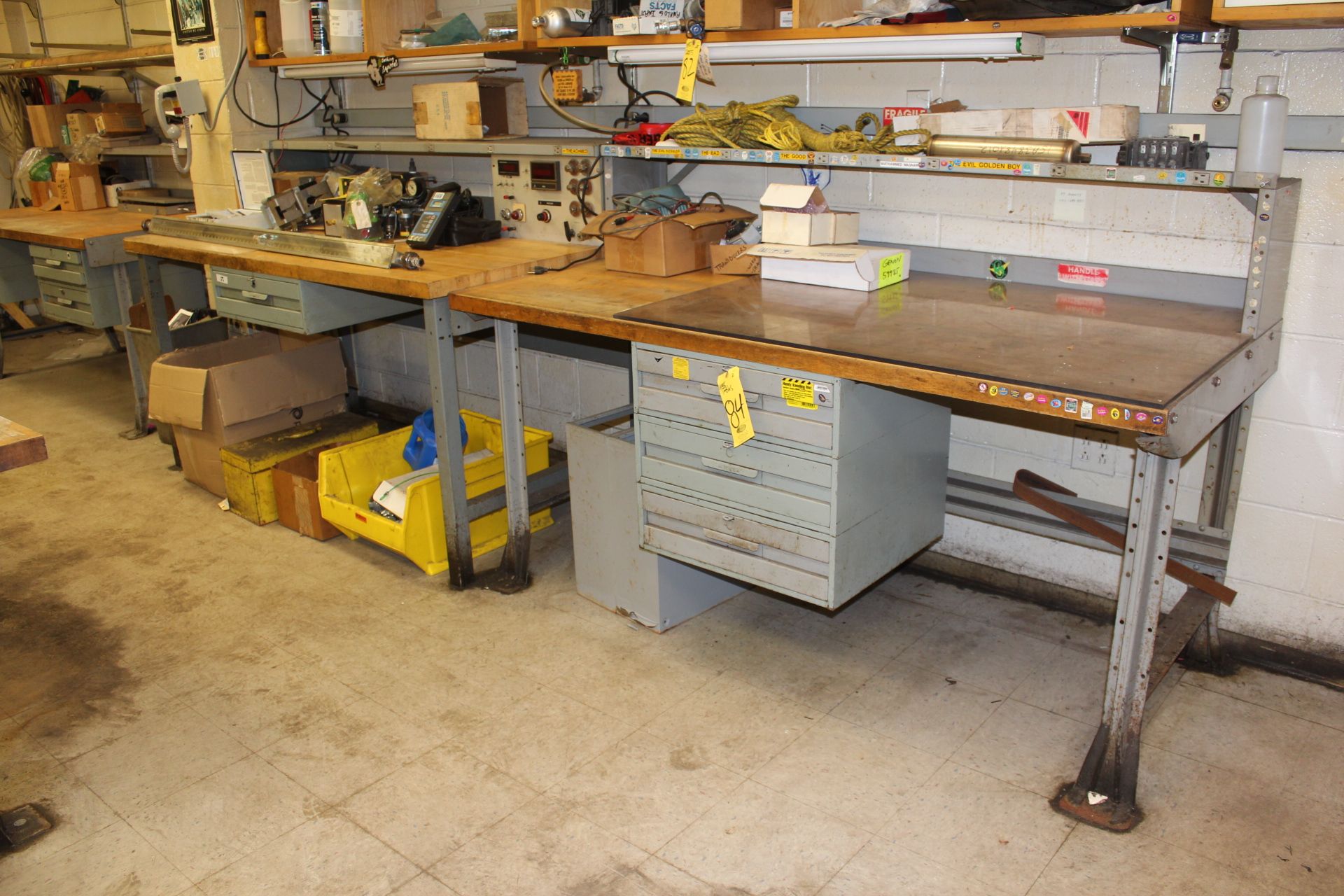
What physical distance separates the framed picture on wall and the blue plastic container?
198 centimetres

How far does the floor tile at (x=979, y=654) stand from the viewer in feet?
8.21

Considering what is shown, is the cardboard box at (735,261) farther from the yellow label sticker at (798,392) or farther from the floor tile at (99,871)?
the floor tile at (99,871)

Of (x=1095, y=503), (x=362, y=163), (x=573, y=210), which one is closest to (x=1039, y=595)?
(x=1095, y=503)

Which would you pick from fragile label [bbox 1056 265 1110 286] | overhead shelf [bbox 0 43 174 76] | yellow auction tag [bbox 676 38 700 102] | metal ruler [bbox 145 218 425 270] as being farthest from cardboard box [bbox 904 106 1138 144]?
overhead shelf [bbox 0 43 174 76]

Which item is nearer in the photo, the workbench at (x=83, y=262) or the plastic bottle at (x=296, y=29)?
the plastic bottle at (x=296, y=29)

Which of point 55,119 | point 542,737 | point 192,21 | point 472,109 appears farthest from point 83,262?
point 542,737

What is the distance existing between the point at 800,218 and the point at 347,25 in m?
2.02

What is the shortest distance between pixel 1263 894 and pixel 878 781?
0.70m

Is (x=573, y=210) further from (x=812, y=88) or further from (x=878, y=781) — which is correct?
(x=878, y=781)

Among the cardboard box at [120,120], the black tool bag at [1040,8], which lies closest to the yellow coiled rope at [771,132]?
the black tool bag at [1040,8]

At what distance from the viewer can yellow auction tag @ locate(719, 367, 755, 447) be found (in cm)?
216

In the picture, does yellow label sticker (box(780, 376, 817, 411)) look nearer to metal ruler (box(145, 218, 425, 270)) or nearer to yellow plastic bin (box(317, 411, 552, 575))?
yellow plastic bin (box(317, 411, 552, 575))

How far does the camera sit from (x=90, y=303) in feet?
13.9

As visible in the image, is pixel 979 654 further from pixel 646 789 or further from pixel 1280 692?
pixel 646 789
